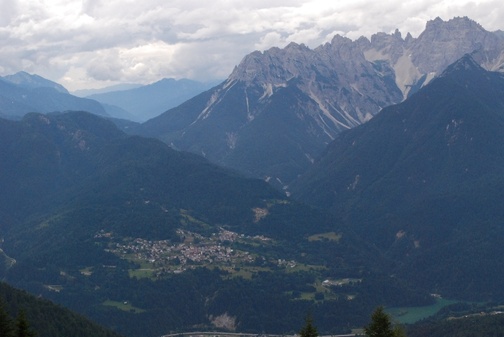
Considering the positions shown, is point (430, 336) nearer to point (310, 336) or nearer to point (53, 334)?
point (53, 334)

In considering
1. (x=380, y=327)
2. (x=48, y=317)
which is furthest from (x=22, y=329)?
(x=48, y=317)

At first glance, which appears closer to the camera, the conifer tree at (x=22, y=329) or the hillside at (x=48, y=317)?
the conifer tree at (x=22, y=329)

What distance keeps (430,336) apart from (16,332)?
120 meters

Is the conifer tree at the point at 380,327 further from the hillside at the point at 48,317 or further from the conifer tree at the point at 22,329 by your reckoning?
the hillside at the point at 48,317

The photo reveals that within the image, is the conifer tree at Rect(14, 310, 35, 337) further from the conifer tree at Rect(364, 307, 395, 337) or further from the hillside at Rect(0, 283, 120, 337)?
the hillside at Rect(0, 283, 120, 337)

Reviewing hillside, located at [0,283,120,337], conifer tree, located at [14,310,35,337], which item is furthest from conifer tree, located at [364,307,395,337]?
hillside, located at [0,283,120,337]

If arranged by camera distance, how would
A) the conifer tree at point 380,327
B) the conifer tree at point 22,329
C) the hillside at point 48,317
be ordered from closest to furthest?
1. the conifer tree at point 22,329
2. the conifer tree at point 380,327
3. the hillside at point 48,317

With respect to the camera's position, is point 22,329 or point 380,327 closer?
point 22,329

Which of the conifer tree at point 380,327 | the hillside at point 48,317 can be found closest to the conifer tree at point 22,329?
the conifer tree at point 380,327

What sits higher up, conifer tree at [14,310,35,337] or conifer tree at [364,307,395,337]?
conifer tree at [14,310,35,337]

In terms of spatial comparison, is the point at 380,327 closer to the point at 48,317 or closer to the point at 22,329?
the point at 22,329

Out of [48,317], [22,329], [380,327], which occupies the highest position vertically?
[48,317]

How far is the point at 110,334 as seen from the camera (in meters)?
157

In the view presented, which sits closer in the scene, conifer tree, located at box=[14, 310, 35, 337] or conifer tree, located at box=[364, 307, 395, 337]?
conifer tree, located at box=[14, 310, 35, 337]
